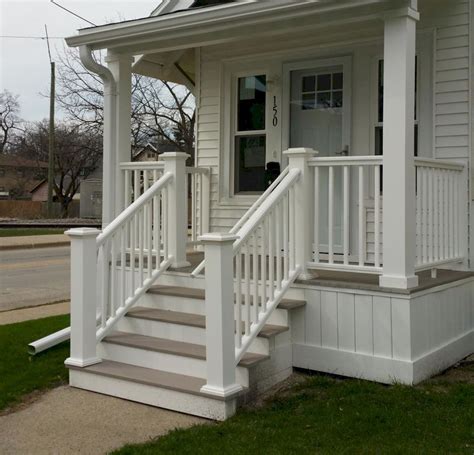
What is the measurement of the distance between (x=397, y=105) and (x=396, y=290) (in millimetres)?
1382

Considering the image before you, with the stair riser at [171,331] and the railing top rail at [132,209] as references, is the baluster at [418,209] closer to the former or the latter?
the stair riser at [171,331]

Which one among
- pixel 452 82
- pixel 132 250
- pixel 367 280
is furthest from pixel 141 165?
pixel 452 82

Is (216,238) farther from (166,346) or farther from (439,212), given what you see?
(439,212)

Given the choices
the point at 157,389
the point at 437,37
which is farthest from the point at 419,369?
the point at 437,37

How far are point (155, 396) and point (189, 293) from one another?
49.5 inches

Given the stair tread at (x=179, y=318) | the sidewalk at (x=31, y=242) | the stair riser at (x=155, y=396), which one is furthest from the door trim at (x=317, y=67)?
the sidewalk at (x=31, y=242)

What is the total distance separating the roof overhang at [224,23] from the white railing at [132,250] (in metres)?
1.31

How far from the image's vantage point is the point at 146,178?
6547mm

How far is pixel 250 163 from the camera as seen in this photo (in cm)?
755

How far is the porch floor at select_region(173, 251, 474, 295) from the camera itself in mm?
4949

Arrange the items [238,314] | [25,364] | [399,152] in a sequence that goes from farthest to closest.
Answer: [25,364], [399,152], [238,314]

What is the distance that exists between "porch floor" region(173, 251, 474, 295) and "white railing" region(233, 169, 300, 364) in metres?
0.29

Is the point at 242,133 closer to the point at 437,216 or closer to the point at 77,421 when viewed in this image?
the point at 437,216

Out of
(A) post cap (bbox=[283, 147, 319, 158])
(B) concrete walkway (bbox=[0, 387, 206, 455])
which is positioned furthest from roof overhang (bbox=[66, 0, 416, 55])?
(B) concrete walkway (bbox=[0, 387, 206, 455])
